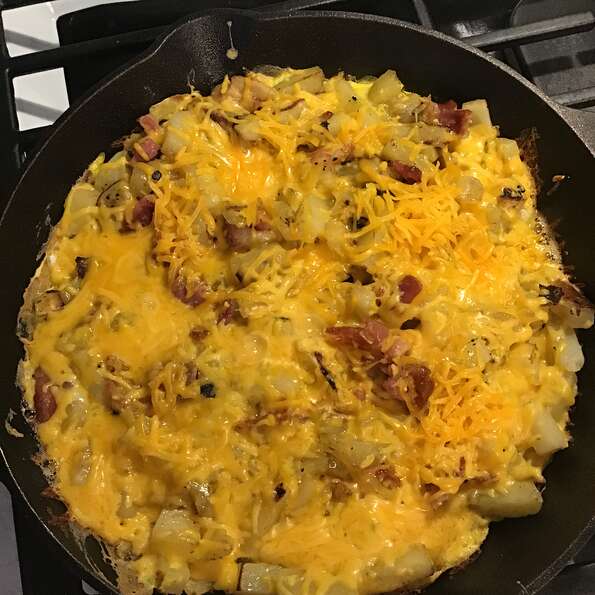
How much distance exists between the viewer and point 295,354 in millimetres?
2246

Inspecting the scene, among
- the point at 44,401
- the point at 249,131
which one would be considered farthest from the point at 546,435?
the point at 44,401

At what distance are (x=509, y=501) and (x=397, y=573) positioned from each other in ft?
1.33

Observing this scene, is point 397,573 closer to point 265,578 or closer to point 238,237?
point 265,578

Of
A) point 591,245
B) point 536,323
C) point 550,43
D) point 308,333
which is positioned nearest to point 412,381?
point 308,333

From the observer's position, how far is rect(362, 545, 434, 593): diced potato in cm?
215

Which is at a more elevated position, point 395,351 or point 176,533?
point 395,351

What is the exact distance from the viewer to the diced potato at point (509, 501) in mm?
2268

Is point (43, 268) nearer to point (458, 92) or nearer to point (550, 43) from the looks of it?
point (458, 92)

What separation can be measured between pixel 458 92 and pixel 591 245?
0.72 meters

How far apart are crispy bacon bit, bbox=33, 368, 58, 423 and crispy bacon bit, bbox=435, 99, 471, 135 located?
1.56 m

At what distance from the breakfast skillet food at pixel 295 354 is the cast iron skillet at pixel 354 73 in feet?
0.21

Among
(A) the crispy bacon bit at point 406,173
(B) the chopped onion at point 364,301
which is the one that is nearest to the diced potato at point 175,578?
(B) the chopped onion at point 364,301

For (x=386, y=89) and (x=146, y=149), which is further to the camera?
(x=386, y=89)

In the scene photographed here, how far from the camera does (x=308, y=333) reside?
2283mm
